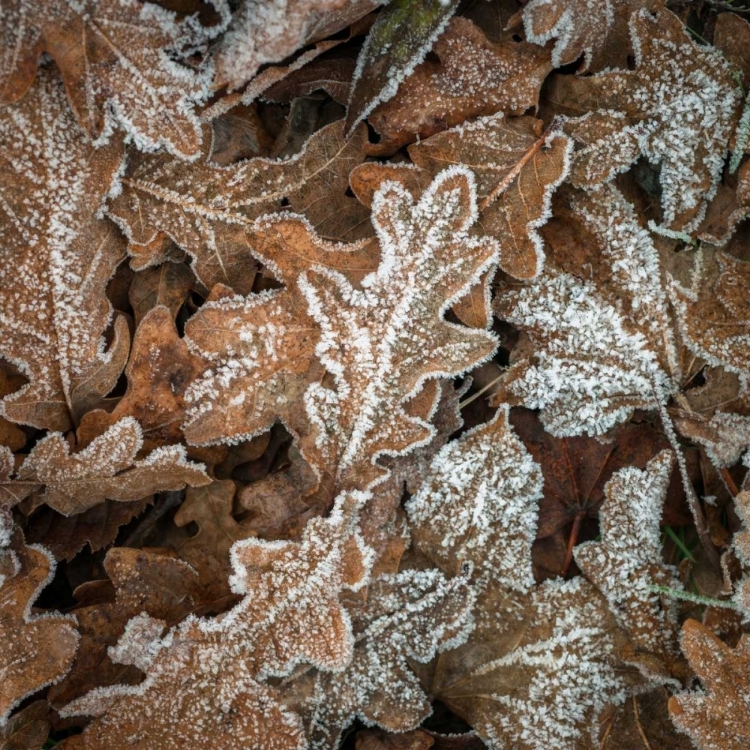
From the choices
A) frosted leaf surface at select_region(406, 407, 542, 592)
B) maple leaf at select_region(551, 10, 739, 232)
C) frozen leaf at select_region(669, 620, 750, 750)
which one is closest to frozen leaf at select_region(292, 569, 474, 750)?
frosted leaf surface at select_region(406, 407, 542, 592)

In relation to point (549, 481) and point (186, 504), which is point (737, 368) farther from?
point (186, 504)

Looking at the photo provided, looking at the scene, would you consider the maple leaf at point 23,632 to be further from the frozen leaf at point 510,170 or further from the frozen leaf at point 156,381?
the frozen leaf at point 510,170

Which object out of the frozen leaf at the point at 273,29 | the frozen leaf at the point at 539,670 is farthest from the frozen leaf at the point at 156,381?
the frozen leaf at the point at 539,670

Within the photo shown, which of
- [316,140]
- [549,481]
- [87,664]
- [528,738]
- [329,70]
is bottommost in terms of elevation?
[528,738]

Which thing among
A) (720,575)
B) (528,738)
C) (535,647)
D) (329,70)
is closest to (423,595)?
(535,647)

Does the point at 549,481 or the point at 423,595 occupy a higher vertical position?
the point at 549,481
